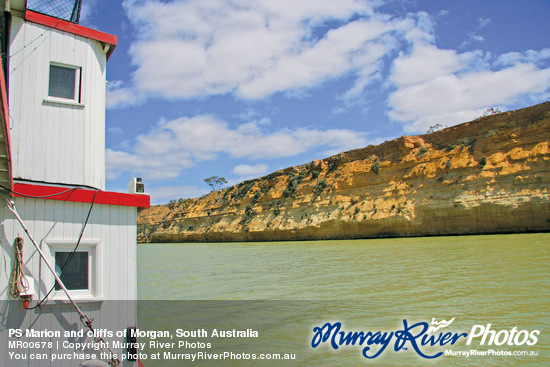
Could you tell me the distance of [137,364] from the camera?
16.2 feet

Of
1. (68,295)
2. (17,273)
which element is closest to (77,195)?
(17,273)

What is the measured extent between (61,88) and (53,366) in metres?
3.43

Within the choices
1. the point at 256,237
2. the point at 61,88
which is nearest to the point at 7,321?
the point at 61,88

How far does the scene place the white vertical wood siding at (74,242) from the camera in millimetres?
→ 4312

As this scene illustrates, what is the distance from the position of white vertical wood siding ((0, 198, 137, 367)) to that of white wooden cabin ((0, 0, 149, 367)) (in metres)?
0.01

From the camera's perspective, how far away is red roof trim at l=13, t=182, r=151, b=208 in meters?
4.41

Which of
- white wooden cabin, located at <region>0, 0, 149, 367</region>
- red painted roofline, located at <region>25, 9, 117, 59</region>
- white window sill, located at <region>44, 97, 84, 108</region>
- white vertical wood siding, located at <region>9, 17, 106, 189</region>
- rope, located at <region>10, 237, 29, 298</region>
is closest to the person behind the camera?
rope, located at <region>10, 237, 29, 298</region>

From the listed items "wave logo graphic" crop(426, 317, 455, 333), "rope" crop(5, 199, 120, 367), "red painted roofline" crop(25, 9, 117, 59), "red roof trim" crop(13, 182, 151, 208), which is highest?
"red painted roofline" crop(25, 9, 117, 59)

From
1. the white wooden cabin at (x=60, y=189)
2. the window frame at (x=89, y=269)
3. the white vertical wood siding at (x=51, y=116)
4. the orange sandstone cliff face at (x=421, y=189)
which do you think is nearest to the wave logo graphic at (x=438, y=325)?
the white wooden cabin at (x=60, y=189)

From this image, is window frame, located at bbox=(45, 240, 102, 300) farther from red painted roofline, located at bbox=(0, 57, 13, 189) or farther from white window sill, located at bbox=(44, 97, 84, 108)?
white window sill, located at bbox=(44, 97, 84, 108)

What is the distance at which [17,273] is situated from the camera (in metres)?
4.29

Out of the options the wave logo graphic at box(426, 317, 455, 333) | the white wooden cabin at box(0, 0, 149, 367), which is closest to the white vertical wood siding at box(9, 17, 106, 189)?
the white wooden cabin at box(0, 0, 149, 367)

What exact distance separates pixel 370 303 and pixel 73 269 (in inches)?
258

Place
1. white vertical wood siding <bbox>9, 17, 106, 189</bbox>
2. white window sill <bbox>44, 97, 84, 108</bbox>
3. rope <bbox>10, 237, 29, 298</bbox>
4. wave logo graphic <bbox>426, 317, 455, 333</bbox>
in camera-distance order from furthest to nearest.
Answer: wave logo graphic <bbox>426, 317, 455, 333</bbox>
white window sill <bbox>44, 97, 84, 108</bbox>
white vertical wood siding <bbox>9, 17, 106, 189</bbox>
rope <bbox>10, 237, 29, 298</bbox>
